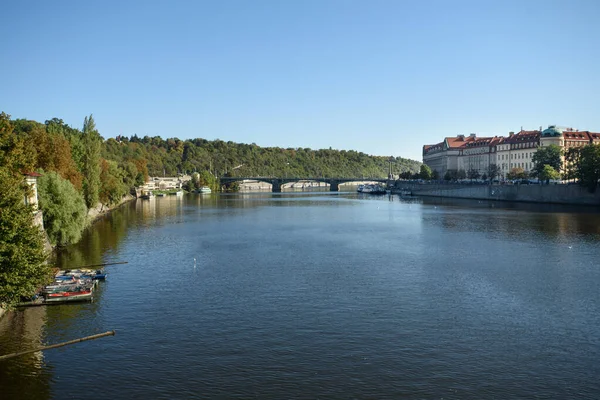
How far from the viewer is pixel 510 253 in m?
38.7

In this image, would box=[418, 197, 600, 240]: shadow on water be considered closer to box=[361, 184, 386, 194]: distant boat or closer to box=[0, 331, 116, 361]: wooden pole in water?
box=[0, 331, 116, 361]: wooden pole in water

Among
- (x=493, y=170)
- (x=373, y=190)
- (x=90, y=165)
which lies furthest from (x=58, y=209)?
(x=373, y=190)

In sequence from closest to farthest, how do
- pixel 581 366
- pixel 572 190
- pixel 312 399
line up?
pixel 312 399, pixel 581 366, pixel 572 190

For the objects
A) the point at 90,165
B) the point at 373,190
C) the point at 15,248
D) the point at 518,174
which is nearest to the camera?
the point at 15,248

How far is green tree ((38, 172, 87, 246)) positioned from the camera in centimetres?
3741

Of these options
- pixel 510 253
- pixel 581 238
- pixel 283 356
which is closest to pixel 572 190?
pixel 581 238

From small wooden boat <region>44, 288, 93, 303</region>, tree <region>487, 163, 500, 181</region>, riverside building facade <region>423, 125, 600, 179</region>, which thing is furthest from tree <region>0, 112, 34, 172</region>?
tree <region>487, 163, 500, 181</region>

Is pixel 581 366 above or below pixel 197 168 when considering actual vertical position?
below

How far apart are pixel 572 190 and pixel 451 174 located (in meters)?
61.7

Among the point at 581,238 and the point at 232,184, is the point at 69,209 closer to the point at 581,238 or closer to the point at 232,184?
the point at 581,238

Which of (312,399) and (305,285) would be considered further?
(305,285)

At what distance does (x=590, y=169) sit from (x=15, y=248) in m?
75.9

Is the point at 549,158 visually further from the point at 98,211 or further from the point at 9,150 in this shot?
the point at 9,150

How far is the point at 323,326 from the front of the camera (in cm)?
2170
